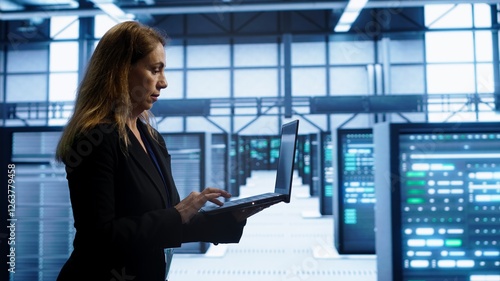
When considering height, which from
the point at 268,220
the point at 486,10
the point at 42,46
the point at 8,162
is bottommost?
the point at 268,220

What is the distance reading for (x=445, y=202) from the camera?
2510 mm

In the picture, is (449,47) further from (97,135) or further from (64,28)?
(97,135)

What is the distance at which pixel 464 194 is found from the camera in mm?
2480

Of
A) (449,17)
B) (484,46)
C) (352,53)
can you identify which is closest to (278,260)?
(352,53)

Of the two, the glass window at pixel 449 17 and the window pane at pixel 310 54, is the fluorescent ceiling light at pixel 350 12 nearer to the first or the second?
the window pane at pixel 310 54

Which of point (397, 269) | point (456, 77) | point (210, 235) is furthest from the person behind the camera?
point (456, 77)

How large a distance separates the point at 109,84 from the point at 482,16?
56.0 feet

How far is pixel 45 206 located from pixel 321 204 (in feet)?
21.1

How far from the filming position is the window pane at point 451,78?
15.1 meters

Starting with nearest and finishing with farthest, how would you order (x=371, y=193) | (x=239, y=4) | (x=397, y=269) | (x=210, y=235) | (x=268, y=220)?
(x=210, y=235), (x=397, y=269), (x=371, y=193), (x=268, y=220), (x=239, y=4)

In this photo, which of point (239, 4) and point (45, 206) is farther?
point (239, 4)

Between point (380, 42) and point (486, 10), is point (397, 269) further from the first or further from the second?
point (486, 10)

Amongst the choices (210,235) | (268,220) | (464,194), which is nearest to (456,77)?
(268,220)

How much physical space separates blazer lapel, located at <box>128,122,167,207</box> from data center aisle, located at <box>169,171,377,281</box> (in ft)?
11.3
